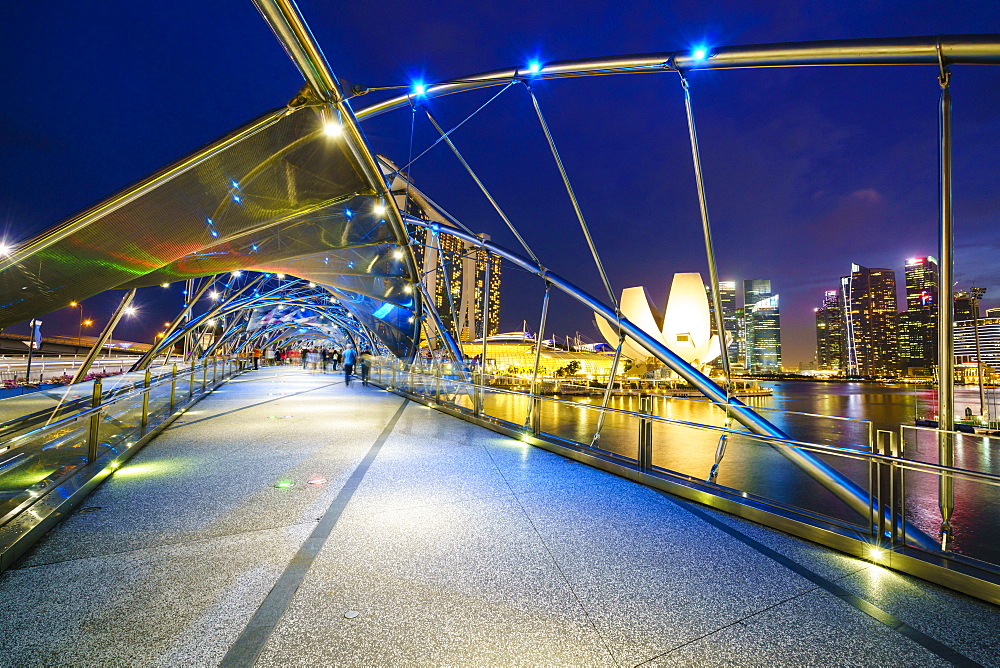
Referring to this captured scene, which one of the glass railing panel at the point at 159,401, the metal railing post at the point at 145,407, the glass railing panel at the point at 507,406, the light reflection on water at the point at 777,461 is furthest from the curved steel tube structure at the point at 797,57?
the glass railing panel at the point at 159,401

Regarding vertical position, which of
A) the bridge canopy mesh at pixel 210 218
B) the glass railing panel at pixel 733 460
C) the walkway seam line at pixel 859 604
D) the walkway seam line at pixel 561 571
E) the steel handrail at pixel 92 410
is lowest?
the walkway seam line at pixel 561 571

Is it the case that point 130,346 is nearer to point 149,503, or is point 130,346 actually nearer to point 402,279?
point 402,279

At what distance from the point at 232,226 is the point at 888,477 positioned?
1080 cm

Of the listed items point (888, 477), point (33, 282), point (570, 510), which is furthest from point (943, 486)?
point (33, 282)

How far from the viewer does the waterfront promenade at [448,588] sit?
2.17 meters

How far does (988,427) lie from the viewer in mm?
17438

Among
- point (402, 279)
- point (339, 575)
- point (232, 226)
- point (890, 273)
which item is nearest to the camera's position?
point (339, 575)

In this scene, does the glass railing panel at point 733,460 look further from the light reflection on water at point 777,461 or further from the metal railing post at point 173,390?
the metal railing post at point 173,390

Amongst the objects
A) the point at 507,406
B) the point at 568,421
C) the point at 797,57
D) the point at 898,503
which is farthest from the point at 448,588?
the point at 507,406

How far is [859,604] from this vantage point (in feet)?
8.56

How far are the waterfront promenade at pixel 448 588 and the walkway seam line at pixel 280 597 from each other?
0.05 feet

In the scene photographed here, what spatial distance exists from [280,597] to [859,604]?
333 cm

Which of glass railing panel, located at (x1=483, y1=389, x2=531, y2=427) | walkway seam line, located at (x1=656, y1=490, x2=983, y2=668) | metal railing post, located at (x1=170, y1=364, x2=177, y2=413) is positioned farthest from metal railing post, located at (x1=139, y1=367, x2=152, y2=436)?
walkway seam line, located at (x1=656, y1=490, x2=983, y2=668)

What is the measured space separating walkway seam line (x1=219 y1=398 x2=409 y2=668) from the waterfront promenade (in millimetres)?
14
